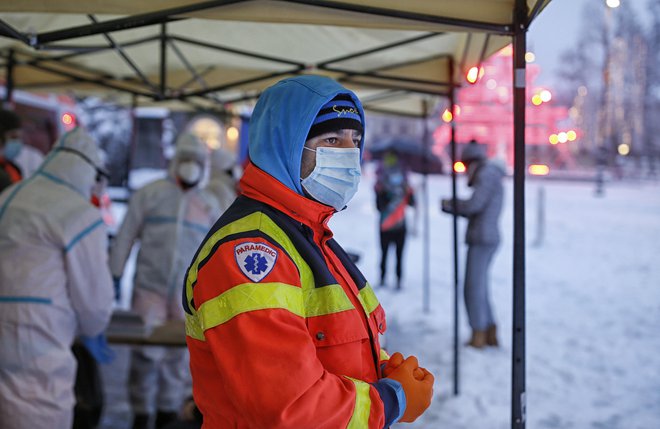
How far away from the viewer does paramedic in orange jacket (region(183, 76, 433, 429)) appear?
121 cm

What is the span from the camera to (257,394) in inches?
47.1

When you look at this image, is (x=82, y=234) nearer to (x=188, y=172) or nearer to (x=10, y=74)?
(x=188, y=172)

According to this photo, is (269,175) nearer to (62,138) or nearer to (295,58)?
(62,138)

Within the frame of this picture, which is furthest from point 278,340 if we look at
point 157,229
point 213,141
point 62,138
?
point 213,141

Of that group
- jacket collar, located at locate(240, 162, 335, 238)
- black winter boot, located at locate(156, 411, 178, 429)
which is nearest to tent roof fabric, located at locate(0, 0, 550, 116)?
jacket collar, located at locate(240, 162, 335, 238)

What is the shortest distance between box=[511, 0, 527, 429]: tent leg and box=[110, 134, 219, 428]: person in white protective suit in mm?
2395

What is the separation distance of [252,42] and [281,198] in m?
3.30

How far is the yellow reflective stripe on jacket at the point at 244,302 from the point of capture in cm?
123

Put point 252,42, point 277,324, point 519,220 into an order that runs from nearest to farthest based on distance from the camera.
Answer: point 277,324 → point 519,220 → point 252,42

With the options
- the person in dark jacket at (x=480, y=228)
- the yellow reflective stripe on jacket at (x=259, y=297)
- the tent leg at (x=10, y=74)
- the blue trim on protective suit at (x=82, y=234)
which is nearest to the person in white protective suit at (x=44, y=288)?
the blue trim on protective suit at (x=82, y=234)

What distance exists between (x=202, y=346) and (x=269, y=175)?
0.45 metres

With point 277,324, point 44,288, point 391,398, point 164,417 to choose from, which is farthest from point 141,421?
point 277,324

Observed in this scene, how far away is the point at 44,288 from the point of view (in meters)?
2.57

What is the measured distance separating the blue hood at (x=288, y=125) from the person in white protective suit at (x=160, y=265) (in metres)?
2.78
